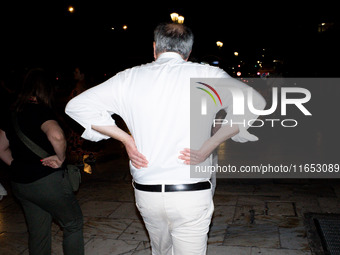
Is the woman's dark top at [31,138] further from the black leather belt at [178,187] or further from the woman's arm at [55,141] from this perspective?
the black leather belt at [178,187]

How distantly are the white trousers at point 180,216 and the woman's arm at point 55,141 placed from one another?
3.58ft

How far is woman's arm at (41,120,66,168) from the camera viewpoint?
2.91 metres

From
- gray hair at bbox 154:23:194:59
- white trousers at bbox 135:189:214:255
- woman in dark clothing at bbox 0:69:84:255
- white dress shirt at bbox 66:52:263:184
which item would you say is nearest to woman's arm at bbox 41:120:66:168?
woman in dark clothing at bbox 0:69:84:255

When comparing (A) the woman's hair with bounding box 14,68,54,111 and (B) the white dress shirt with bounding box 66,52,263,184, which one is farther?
(A) the woman's hair with bounding box 14,68,54,111

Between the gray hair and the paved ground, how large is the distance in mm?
2717

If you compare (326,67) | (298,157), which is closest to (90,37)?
(326,67)

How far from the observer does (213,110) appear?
7.14ft

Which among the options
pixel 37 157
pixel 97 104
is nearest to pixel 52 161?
pixel 37 157

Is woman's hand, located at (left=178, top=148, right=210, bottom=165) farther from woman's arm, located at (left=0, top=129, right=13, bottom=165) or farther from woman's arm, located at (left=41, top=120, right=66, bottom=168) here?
woman's arm, located at (left=0, top=129, right=13, bottom=165)

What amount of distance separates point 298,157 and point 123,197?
4489 millimetres

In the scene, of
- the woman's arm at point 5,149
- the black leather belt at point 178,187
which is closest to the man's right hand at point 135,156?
the black leather belt at point 178,187

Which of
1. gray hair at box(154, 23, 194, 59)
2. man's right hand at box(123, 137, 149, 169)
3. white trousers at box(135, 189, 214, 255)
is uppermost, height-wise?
gray hair at box(154, 23, 194, 59)

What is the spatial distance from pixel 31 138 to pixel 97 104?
1.05 meters

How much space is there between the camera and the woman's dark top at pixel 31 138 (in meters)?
2.90
